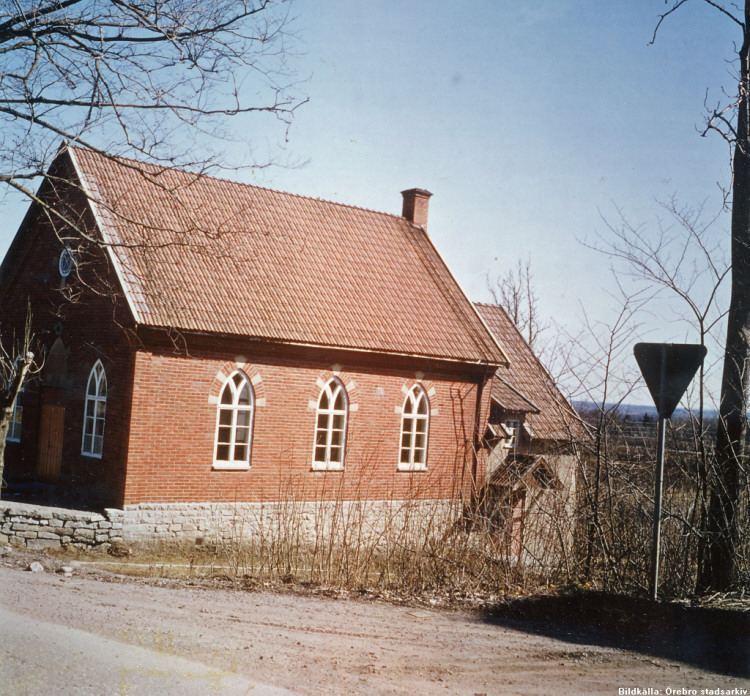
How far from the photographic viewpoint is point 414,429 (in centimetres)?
2102

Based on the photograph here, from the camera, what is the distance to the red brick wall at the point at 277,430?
16.3 metres

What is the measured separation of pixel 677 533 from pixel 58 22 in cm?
1075

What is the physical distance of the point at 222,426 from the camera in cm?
1747

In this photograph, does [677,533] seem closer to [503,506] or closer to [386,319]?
[503,506]

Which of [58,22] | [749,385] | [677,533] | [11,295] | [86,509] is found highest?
[58,22]

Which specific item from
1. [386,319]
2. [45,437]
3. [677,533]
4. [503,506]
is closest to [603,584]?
[677,533]

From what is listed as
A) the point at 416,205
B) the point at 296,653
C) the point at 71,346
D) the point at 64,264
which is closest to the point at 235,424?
the point at 71,346

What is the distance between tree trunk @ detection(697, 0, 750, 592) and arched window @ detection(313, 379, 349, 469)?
11014mm

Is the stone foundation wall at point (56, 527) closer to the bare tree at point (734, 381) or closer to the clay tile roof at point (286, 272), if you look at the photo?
the clay tile roof at point (286, 272)

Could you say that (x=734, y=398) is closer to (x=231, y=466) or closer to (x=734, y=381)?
(x=734, y=381)

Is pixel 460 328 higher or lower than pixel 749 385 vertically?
higher

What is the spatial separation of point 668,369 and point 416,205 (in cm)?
1852

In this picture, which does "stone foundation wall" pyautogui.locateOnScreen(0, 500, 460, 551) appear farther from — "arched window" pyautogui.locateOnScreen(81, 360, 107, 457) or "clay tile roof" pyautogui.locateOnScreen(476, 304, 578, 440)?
"clay tile roof" pyautogui.locateOnScreen(476, 304, 578, 440)

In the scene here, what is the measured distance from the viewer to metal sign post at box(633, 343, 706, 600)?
26.4ft
